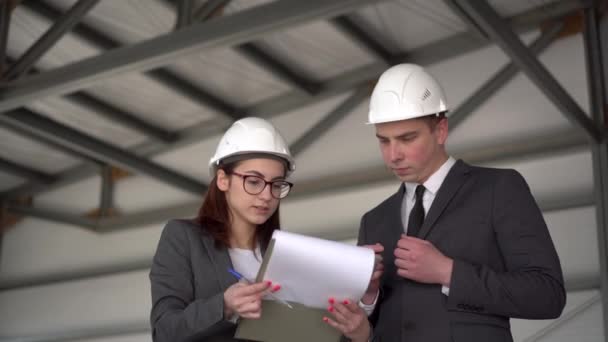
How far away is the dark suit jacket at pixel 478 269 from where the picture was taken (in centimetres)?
290

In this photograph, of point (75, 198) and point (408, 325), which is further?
point (75, 198)

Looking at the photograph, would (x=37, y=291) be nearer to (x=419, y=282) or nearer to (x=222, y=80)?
(x=222, y=80)

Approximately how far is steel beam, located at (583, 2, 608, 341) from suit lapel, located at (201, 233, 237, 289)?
5634 mm

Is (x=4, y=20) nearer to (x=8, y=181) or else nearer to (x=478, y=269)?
(x=8, y=181)

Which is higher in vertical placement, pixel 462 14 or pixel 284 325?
pixel 462 14

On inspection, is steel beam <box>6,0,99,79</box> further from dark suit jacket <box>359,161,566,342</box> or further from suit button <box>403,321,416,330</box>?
suit button <box>403,321,416,330</box>

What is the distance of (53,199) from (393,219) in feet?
36.9

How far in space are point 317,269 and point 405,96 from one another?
909mm

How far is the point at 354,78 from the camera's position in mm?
10383

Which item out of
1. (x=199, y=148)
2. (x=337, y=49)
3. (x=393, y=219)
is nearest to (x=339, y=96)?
(x=337, y=49)

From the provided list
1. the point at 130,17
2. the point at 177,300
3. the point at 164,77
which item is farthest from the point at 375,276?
the point at 164,77

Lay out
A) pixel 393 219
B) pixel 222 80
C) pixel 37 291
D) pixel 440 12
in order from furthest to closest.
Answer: pixel 37 291 < pixel 222 80 < pixel 440 12 < pixel 393 219

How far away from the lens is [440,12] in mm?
9055

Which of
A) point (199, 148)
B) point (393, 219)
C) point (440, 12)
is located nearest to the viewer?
point (393, 219)
